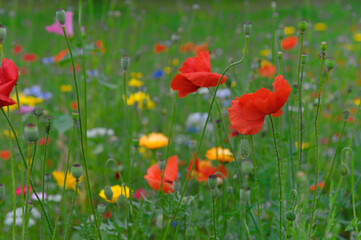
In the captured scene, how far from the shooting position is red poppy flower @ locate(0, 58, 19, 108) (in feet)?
2.12

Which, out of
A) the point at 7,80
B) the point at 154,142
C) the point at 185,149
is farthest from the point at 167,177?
the point at 185,149

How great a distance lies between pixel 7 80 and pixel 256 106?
1.36 ft

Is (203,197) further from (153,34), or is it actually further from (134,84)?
(153,34)

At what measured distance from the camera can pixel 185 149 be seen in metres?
1.87

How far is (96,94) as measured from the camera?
1938mm

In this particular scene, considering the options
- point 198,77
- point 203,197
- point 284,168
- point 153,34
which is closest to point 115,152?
point 203,197

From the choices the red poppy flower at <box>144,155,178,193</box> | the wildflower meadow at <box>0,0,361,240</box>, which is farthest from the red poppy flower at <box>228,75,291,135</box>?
the red poppy flower at <box>144,155,178,193</box>

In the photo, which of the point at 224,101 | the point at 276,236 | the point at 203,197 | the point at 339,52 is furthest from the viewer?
the point at 339,52

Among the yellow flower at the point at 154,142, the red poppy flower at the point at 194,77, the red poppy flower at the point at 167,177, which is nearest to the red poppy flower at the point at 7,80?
the red poppy flower at the point at 194,77

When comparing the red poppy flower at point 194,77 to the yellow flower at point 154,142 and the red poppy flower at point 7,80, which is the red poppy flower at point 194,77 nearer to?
the red poppy flower at point 7,80

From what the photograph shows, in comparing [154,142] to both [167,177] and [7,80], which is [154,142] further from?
[7,80]

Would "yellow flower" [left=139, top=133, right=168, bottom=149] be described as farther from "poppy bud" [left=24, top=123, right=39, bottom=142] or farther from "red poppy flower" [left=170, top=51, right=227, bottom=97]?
"poppy bud" [left=24, top=123, right=39, bottom=142]

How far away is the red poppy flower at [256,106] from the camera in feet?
2.33

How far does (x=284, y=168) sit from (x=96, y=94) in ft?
3.66
